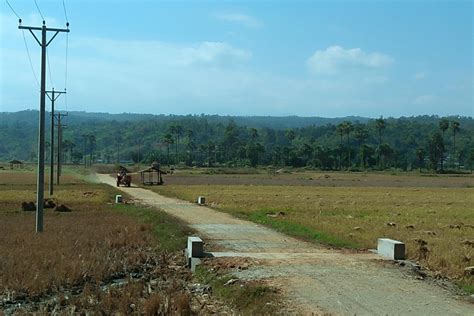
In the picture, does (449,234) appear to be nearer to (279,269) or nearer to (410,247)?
(410,247)

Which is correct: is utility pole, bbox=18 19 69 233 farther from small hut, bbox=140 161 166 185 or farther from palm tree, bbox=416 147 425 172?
palm tree, bbox=416 147 425 172

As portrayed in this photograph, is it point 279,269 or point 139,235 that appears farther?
point 139,235

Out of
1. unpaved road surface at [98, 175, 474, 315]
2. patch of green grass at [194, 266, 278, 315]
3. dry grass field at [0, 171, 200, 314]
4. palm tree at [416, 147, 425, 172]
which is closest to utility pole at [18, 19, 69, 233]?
dry grass field at [0, 171, 200, 314]

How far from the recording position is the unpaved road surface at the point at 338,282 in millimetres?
11922

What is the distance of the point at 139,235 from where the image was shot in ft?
76.5

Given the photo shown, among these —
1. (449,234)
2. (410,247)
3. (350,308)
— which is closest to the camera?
(350,308)

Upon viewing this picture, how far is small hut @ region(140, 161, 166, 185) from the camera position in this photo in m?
89.5

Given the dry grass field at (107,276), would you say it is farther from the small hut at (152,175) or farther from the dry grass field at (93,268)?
the small hut at (152,175)

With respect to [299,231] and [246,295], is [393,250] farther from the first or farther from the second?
[299,231]

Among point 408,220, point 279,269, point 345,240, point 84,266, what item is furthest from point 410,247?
point 408,220

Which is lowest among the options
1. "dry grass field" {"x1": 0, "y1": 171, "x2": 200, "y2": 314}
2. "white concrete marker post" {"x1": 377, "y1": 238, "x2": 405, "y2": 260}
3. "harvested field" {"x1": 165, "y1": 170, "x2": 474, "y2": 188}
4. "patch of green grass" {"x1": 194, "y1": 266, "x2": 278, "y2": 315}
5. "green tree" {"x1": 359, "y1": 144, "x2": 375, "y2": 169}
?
"harvested field" {"x1": 165, "y1": 170, "x2": 474, "y2": 188}

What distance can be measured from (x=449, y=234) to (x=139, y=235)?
1140cm

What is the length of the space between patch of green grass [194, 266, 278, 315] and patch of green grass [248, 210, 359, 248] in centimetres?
A: 741

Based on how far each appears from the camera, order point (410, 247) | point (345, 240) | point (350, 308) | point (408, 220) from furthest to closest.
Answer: point (408, 220)
point (345, 240)
point (410, 247)
point (350, 308)
